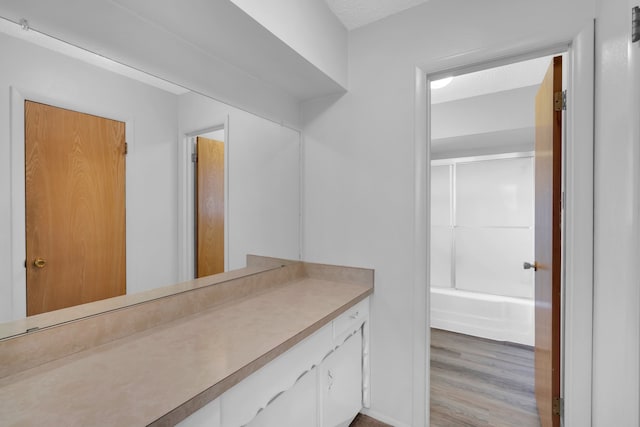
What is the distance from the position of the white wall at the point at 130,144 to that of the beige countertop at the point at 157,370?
0.23 m

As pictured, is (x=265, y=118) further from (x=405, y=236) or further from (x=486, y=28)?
(x=486, y=28)

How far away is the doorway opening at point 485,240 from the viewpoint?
2.16 m

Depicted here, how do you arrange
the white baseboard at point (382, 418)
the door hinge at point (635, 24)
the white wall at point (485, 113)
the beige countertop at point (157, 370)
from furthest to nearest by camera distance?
1. the white wall at point (485, 113)
2. the white baseboard at point (382, 418)
3. the door hinge at point (635, 24)
4. the beige countertop at point (157, 370)

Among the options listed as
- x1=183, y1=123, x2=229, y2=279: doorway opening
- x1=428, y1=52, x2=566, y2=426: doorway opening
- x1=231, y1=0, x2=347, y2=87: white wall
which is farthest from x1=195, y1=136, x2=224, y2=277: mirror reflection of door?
x1=428, y1=52, x2=566, y2=426: doorway opening

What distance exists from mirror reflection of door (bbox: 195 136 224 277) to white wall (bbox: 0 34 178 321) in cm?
15

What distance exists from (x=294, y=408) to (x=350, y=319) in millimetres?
530

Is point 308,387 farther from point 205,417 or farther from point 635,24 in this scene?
point 635,24

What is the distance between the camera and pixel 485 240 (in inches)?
126

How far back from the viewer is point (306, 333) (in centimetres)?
114

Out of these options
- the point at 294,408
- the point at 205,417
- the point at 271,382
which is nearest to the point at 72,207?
the point at 205,417

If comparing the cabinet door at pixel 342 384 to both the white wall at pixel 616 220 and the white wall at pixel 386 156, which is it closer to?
the white wall at pixel 386 156

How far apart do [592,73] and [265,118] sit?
156 cm

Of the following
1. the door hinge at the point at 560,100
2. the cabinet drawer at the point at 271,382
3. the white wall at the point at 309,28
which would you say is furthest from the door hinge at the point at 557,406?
the white wall at the point at 309,28

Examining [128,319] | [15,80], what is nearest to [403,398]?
[128,319]
